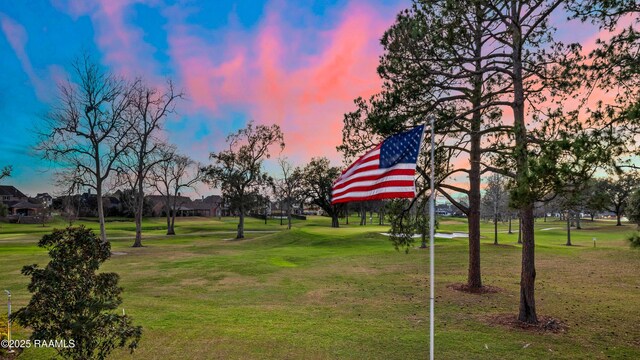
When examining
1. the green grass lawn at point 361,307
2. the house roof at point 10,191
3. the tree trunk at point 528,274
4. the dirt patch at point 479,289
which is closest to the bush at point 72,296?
the green grass lawn at point 361,307

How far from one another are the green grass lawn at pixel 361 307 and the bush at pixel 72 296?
2.54 metres

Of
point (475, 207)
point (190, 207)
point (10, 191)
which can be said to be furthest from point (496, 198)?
point (10, 191)

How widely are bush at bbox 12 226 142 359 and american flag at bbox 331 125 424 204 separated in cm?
533

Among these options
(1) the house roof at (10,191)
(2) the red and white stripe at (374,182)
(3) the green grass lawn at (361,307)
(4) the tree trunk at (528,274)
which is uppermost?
(1) the house roof at (10,191)

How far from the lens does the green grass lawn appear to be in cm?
899

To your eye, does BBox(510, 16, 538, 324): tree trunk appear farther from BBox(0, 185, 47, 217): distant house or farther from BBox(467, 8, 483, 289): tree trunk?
BBox(0, 185, 47, 217): distant house

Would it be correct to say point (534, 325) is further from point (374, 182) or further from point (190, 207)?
point (190, 207)

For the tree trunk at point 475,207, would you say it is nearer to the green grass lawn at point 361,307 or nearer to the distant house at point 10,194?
the green grass lawn at point 361,307

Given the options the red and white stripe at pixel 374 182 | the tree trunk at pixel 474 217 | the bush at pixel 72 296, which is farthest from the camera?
the tree trunk at pixel 474 217

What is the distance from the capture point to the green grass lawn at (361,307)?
354 inches

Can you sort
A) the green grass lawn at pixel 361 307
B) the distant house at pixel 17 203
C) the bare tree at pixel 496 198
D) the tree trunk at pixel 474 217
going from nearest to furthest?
the green grass lawn at pixel 361 307 < the tree trunk at pixel 474 217 < the bare tree at pixel 496 198 < the distant house at pixel 17 203

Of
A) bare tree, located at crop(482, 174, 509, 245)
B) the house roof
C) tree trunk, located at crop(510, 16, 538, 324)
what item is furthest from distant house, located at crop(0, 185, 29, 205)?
tree trunk, located at crop(510, 16, 538, 324)

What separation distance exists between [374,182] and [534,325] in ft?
22.4

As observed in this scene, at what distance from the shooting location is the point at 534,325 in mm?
10836
